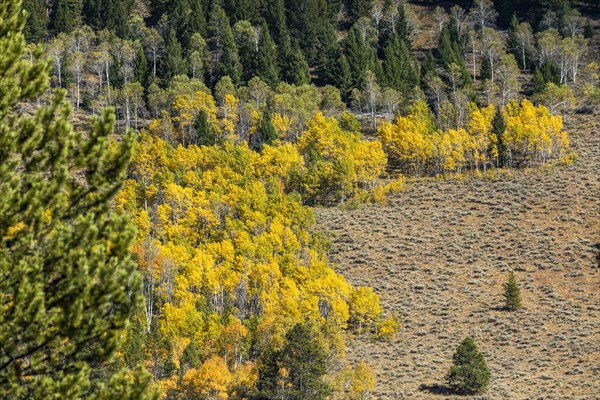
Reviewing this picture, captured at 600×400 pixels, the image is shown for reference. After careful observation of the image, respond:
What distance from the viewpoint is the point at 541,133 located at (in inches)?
4304

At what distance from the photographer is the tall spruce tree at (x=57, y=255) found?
47.2 feet

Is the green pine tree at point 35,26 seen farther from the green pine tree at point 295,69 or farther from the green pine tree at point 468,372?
the green pine tree at point 468,372

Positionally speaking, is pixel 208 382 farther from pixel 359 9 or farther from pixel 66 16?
pixel 359 9

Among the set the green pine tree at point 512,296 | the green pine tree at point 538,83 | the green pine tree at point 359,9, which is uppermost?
the green pine tree at point 359,9

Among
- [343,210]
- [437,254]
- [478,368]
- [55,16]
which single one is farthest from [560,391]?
[55,16]

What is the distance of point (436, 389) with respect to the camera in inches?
2480

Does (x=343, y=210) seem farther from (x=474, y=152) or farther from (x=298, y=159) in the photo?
(x=474, y=152)

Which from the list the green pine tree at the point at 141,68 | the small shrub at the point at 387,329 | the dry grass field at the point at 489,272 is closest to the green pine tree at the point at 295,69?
the green pine tree at the point at 141,68

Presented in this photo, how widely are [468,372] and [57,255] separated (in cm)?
5001

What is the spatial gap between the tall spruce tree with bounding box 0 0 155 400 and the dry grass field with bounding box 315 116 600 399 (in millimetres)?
49114

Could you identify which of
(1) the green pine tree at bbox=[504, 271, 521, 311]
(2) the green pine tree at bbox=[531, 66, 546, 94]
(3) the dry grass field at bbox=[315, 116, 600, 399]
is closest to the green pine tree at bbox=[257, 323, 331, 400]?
(3) the dry grass field at bbox=[315, 116, 600, 399]

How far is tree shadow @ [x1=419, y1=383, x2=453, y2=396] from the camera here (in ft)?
204

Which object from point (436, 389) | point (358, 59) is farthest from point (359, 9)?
point (436, 389)

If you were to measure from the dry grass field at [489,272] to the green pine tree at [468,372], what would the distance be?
0.85 metres
